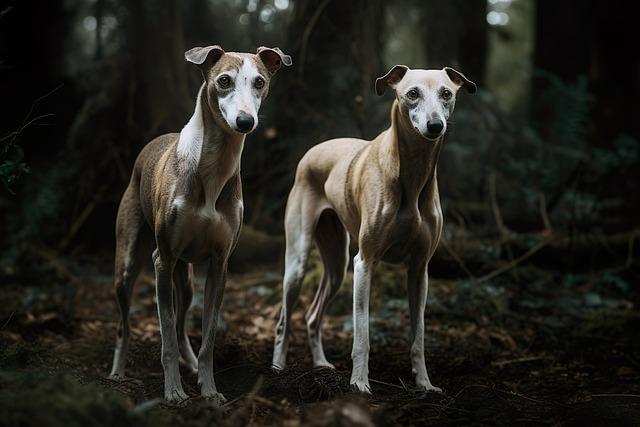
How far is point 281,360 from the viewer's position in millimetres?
5770

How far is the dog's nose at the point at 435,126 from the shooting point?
4363mm

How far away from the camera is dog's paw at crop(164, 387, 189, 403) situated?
4.44m

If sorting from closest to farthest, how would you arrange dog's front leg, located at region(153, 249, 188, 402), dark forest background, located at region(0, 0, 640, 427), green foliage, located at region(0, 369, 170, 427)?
green foliage, located at region(0, 369, 170, 427)
dog's front leg, located at region(153, 249, 188, 402)
dark forest background, located at region(0, 0, 640, 427)

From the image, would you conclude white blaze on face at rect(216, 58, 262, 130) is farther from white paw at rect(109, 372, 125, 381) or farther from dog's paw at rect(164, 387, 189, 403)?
white paw at rect(109, 372, 125, 381)

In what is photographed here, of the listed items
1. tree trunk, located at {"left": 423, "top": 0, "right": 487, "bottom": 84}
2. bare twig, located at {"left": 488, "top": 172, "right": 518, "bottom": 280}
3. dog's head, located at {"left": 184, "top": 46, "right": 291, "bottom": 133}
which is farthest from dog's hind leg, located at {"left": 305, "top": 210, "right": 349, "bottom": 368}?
tree trunk, located at {"left": 423, "top": 0, "right": 487, "bottom": 84}

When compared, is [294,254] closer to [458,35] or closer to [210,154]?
[210,154]

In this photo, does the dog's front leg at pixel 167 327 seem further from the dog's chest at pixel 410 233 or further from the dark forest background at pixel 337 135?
the dark forest background at pixel 337 135

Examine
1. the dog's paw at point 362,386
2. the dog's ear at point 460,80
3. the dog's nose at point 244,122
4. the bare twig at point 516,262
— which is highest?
the dog's ear at point 460,80

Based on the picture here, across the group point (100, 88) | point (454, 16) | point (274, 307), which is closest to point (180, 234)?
point (274, 307)

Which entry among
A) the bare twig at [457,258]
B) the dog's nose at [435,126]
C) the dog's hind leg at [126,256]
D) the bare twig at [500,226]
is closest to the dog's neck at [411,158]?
the dog's nose at [435,126]

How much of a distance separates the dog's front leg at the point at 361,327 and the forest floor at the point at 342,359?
122 millimetres

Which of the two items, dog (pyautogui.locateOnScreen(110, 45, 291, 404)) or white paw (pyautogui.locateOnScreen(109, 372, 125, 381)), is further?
white paw (pyautogui.locateOnScreen(109, 372, 125, 381))

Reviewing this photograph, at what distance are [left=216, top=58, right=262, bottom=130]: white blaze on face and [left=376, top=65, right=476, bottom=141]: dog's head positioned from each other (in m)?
1.06

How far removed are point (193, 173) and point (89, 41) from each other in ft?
61.6
